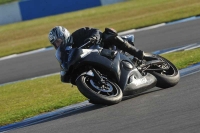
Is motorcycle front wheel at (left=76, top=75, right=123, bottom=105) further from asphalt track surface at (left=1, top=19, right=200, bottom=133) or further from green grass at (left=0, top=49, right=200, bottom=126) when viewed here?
green grass at (left=0, top=49, right=200, bottom=126)

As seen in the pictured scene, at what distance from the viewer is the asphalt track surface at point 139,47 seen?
13677 millimetres

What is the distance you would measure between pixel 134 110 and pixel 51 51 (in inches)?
422

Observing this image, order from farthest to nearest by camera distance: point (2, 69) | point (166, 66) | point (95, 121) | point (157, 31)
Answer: point (157, 31) → point (2, 69) → point (166, 66) → point (95, 121)

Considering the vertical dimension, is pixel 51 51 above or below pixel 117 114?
below

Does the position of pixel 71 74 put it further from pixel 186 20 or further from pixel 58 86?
pixel 186 20

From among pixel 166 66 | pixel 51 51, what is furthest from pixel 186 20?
pixel 166 66

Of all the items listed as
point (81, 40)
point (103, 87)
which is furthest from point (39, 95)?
point (103, 87)

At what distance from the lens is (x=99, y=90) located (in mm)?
7074

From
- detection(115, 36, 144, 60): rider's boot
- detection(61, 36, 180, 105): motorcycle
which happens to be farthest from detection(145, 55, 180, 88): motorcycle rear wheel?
detection(115, 36, 144, 60): rider's boot

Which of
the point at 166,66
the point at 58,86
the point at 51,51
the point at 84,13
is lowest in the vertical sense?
the point at 84,13

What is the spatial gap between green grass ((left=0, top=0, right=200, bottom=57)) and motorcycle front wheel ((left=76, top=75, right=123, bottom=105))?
1202 centimetres

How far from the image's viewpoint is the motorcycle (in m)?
7.05

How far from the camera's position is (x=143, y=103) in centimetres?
691

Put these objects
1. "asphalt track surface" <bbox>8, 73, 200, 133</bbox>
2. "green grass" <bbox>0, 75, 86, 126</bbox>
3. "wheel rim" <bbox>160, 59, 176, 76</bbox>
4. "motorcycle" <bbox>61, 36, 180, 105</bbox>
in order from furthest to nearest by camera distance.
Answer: "green grass" <bbox>0, 75, 86, 126</bbox>
"wheel rim" <bbox>160, 59, 176, 76</bbox>
"motorcycle" <bbox>61, 36, 180, 105</bbox>
"asphalt track surface" <bbox>8, 73, 200, 133</bbox>
